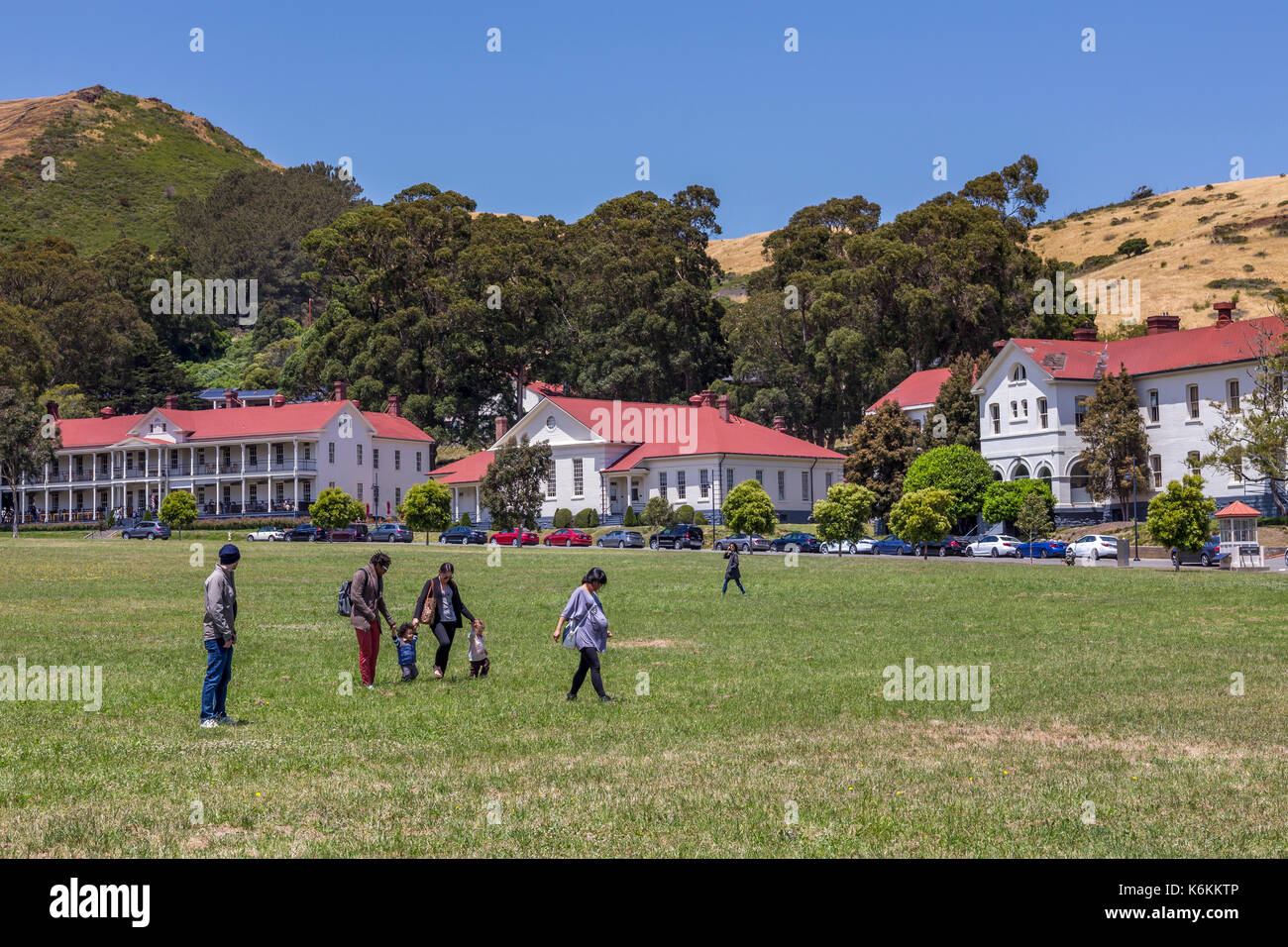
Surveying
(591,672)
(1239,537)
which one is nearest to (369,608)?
(591,672)

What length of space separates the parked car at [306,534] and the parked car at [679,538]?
66.2ft

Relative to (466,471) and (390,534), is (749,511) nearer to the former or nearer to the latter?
(390,534)

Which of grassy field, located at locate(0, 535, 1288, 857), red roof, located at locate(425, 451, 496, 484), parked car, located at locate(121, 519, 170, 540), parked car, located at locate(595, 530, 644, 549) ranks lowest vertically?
grassy field, located at locate(0, 535, 1288, 857)

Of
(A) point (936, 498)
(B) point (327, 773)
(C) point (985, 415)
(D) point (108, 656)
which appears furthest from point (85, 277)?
(B) point (327, 773)

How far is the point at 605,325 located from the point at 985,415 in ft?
114

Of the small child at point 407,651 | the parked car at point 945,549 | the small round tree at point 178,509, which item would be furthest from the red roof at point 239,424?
the small child at point 407,651

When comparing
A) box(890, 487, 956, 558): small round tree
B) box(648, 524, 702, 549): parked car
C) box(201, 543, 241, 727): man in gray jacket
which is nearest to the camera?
box(201, 543, 241, 727): man in gray jacket

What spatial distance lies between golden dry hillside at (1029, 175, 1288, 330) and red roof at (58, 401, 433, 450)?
219 ft

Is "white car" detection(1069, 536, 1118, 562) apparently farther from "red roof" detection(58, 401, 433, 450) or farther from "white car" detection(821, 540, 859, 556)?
"red roof" detection(58, 401, 433, 450)

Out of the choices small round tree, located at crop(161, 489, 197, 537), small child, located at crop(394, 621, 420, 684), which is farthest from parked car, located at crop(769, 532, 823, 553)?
small child, located at crop(394, 621, 420, 684)

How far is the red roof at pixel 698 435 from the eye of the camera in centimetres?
8125

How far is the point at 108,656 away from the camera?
20.6 m

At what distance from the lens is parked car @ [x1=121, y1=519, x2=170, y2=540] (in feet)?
242
